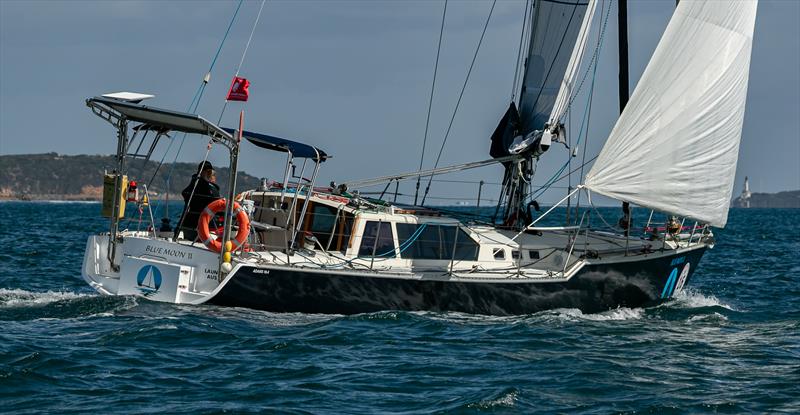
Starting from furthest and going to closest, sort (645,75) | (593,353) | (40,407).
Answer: (645,75), (593,353), (40,407)

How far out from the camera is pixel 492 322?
1725 centimetres

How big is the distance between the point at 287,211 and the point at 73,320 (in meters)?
3.85

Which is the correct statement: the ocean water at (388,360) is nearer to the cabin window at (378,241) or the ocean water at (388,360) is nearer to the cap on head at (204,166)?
the cabin window at (378,241)

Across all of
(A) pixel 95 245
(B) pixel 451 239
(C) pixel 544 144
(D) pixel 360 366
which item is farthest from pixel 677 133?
(A) pixel 95 245

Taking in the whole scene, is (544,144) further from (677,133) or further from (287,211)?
(287,211)

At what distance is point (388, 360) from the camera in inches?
560

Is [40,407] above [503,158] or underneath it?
underneath

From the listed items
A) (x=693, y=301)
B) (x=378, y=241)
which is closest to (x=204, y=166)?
(x=378, y=241)

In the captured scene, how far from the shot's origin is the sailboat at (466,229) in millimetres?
17141

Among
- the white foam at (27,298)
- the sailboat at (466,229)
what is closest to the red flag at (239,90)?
the sailboat at (466,229)

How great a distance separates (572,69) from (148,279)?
7.85 meters

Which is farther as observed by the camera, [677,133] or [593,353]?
[677,133]

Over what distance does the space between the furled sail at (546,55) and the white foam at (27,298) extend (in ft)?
26.3

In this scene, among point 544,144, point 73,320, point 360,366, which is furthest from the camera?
point 544,144
